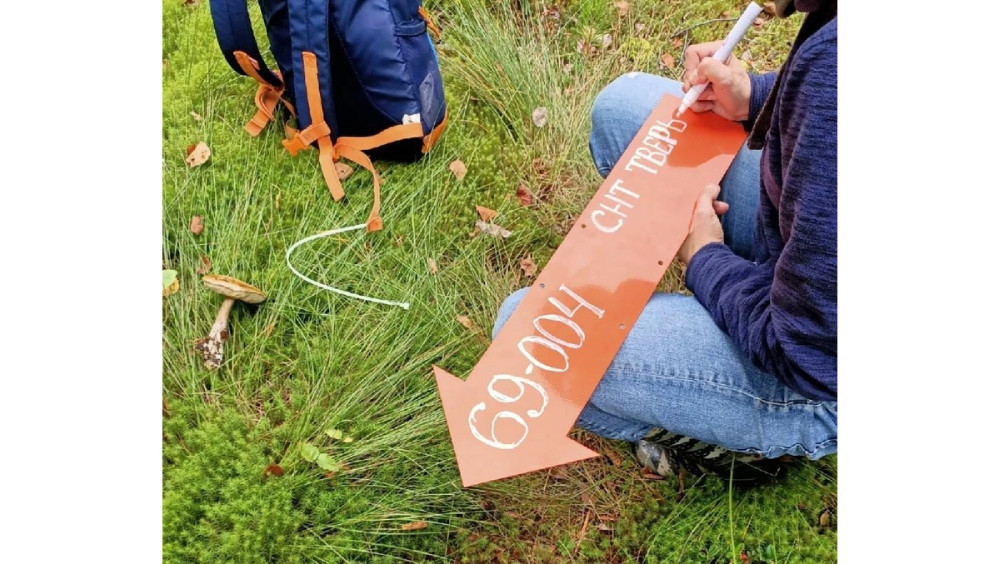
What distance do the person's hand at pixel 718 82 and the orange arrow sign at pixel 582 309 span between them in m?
0.04

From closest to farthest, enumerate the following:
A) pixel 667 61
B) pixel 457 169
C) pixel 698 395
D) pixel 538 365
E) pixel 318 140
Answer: pixel 698 395
pixel 538 365
pixel 318 140
pixel 457 169
pixel 667 61

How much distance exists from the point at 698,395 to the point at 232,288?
1288mm

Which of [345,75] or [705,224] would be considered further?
[345,75]

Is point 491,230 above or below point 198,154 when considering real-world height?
below

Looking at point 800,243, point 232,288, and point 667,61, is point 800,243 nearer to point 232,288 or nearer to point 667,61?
point 232,288

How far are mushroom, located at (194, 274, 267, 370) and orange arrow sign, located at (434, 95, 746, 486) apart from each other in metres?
0.64

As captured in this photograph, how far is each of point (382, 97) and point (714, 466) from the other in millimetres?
1556

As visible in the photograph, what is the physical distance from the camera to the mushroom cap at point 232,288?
72.0 inches

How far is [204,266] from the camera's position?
6.59 feet

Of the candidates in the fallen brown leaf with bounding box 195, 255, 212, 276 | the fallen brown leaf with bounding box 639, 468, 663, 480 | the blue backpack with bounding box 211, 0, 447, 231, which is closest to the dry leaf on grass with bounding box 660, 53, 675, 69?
the blue backpack with bounding box 211, 0, 447, 231

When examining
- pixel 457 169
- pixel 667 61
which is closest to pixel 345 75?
pixel 457 169

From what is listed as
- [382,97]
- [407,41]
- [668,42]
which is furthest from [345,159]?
[668,42]

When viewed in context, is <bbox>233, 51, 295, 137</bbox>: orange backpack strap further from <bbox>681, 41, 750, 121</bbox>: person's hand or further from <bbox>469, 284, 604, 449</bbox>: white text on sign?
<bbox>681, 41, 750, 121</bbox>: person's hand

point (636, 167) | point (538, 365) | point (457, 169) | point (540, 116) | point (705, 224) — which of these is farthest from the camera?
point (540, 116)
